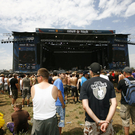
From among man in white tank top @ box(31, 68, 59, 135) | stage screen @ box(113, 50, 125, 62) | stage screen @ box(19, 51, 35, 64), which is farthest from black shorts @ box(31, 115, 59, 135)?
stage screen @ box(113, 50, 125, 62)

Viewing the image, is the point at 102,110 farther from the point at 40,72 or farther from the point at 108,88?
the point at 40,72

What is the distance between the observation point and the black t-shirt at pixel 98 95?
5.86 ft

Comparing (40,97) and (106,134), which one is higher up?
(40,97)

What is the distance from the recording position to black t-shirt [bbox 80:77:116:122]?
1786mm

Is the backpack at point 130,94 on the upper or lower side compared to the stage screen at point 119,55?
lower

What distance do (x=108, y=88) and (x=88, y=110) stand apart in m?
0.47

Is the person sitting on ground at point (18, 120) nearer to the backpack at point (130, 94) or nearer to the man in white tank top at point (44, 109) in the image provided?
the man in white tank top at point (44, 109)

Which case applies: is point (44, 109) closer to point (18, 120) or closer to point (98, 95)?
point (98, 95)

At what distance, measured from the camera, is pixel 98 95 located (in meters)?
1.81

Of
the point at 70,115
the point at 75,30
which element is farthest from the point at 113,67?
the point at 70,115

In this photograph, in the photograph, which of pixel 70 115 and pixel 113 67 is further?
pixel 113 67

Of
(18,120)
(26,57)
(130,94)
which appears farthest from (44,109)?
(26,57)

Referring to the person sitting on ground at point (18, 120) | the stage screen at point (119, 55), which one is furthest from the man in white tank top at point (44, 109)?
the stage screen at point (119, 55)

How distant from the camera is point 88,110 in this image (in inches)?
69.5
